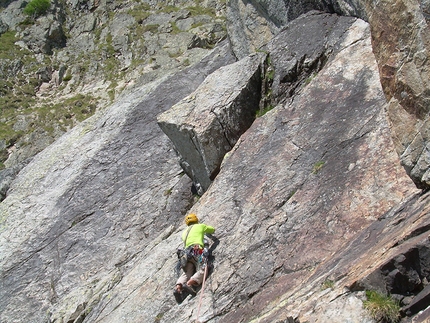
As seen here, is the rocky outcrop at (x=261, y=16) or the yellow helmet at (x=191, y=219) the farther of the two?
the rocky outcrop at (x=261, y=16)

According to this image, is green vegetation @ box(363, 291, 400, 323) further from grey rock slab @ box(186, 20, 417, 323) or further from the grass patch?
the grass patch

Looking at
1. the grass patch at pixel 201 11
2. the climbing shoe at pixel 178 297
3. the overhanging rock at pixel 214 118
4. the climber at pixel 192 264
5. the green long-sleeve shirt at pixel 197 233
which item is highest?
the grass patch at pixel 201 11

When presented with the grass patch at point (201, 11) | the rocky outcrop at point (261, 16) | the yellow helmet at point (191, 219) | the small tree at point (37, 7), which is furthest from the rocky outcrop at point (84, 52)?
the yellow helmet at point (191, 219)

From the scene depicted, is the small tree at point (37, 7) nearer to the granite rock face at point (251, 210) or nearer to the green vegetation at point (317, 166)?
the granite rock face at point (251, 210)

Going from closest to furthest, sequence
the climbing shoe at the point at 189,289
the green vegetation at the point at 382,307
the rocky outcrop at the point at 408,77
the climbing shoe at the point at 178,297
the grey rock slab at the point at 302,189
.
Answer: the green vegetation at the point at 382,307, the rocky outcrop at the point at 408,77, the grey rock slab at the point at 302,189, the climbing shoe at the point at 189,289, the climbing shoe at the point at 178,297

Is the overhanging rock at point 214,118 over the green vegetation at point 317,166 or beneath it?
over

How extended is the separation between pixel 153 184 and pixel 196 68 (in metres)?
7.74

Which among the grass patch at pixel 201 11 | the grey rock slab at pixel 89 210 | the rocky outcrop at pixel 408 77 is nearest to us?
the rocky outcrop at pixel 408 77

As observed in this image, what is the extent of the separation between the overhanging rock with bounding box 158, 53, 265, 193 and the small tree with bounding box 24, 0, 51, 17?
40.5 m

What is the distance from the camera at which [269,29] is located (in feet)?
69.8

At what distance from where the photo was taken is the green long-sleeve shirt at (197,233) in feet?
39.3

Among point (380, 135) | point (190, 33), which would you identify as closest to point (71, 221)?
point (380, 135)

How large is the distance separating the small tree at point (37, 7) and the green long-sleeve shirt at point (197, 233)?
46522 millimetres

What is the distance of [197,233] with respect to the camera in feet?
39.9
